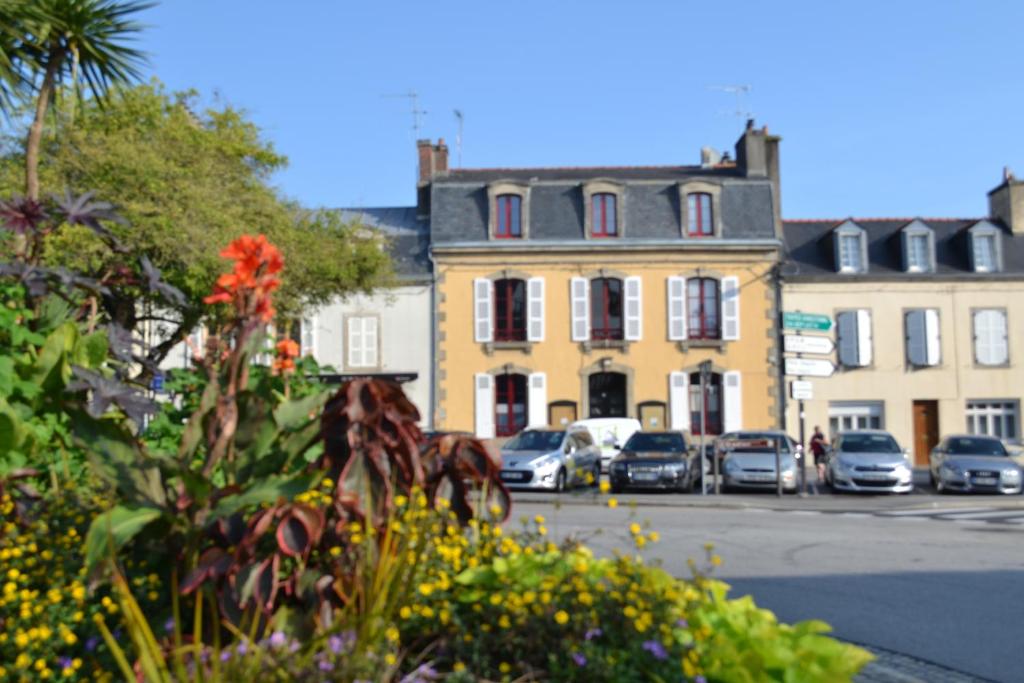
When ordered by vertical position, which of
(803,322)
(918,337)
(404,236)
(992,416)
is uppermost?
(404,236)

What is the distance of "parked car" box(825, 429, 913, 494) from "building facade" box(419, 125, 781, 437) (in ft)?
33.0

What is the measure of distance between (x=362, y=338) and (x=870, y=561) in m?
25.5

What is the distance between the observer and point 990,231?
35438mm

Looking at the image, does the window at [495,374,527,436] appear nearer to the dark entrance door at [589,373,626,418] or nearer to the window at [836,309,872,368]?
the dark entrance door at [589,373,626,418]

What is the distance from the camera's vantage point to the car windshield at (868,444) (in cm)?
2417

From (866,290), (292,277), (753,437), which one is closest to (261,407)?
(292,277)

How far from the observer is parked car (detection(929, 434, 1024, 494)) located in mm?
23234

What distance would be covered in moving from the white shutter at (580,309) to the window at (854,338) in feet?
26.2

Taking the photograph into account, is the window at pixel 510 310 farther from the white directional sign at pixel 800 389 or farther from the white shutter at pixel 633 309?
the white directional sign at pixel 800 389

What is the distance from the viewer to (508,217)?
3522 centimetres

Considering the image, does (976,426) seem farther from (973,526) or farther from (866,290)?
(973,526)

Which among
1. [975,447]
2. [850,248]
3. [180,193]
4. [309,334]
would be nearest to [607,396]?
[850,248]

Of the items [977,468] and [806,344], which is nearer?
[806,344]

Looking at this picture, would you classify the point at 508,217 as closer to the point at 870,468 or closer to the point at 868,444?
the point at 868,444
